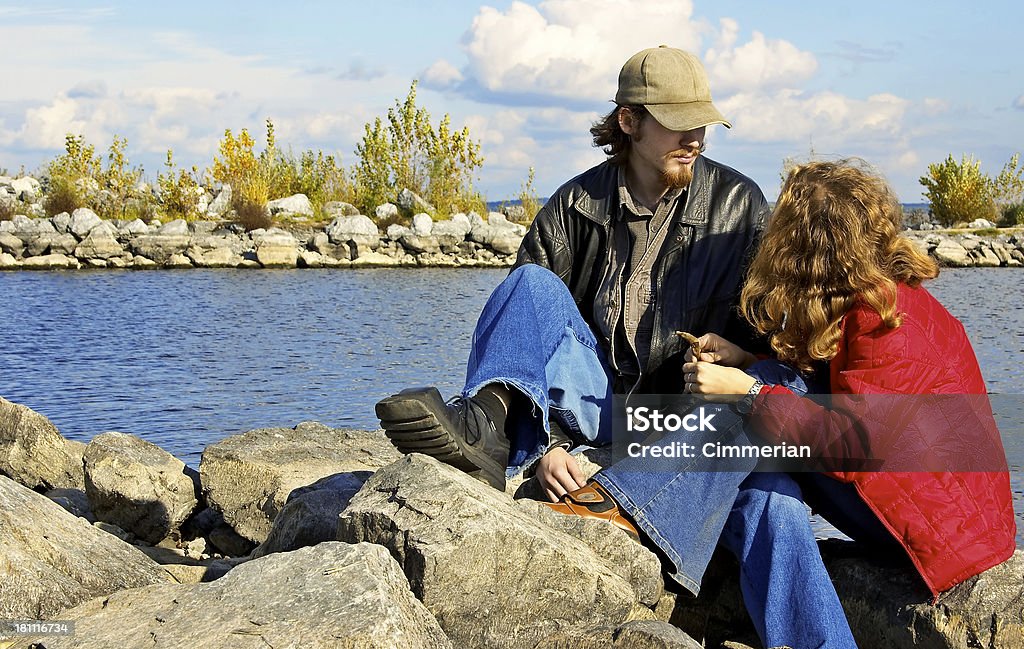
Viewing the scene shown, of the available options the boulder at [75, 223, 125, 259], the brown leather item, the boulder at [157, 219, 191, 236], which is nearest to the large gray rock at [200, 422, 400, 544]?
the brown leather item

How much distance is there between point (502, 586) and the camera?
101 inches

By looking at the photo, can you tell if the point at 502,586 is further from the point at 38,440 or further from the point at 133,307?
the point at 133,307

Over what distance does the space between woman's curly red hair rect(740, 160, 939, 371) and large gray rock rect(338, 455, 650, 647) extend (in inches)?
30.1

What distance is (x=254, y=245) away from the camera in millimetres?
25594

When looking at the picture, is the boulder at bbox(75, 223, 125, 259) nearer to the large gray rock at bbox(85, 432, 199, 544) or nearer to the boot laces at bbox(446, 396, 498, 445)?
the large gray rock at bbox(85, 432, 199, 544)

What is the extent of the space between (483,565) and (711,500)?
63cm

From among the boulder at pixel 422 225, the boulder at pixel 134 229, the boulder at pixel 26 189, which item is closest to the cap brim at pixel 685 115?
the boulder at pixel 422 225

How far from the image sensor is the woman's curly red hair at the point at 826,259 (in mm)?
2701

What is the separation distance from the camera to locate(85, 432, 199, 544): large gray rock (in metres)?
4.51

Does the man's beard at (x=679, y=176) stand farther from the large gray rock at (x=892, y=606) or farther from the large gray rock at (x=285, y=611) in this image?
the large gray rock at (x=285, y=611)

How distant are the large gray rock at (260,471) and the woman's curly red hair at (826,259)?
2.07m

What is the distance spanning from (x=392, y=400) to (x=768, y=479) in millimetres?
981

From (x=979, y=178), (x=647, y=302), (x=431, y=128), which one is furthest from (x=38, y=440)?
(x=979, y=178)

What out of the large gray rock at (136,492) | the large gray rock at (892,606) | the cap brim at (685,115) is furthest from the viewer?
the large gray rock at (136,492)
